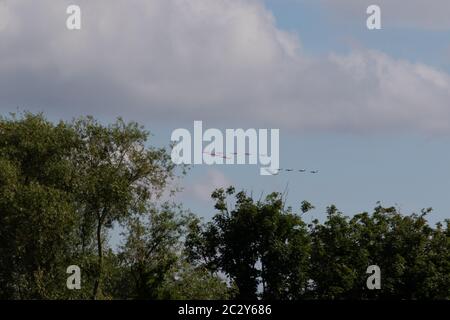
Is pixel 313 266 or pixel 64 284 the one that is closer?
pixel 64 284

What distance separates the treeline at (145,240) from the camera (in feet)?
288

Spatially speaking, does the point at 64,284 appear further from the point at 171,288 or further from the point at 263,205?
the point at 263,205

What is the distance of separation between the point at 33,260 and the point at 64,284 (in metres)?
3.46

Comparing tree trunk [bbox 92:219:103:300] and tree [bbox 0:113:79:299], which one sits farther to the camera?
tree trunk [bbox 92:219:103:300]

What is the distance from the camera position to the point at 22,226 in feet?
286

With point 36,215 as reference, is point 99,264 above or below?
below

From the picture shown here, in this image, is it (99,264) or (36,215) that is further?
(99,264)

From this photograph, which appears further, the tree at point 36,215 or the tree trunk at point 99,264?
the tree trunk at point 99,264

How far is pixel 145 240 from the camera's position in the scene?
9525 centimetres

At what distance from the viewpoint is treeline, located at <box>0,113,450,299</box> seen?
87875 millimetres
